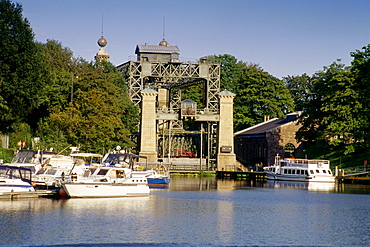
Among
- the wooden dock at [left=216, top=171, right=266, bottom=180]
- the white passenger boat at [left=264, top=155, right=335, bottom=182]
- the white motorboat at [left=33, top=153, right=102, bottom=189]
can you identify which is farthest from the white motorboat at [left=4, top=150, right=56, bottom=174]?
the white passenger boat at [left=264, top=155, right=335, bottom=182]

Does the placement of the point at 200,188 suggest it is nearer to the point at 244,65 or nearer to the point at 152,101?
the point at 152,101

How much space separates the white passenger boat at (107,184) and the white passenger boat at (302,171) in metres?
34.7

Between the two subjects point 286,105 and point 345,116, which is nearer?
point 345,116

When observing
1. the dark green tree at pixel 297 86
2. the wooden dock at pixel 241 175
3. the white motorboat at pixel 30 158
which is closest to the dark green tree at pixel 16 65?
the white motorboat at pixel 30 158

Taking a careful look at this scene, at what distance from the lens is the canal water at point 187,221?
33250 millimetres

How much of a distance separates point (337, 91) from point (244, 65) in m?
62.3

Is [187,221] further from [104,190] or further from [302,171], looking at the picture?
[302,171]

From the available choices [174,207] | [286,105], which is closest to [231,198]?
[174,207]

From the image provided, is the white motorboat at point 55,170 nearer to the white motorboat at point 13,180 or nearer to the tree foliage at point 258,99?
the white motorboat at point 13,180

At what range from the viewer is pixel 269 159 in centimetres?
9981

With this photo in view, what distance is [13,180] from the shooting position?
49406 millimetres

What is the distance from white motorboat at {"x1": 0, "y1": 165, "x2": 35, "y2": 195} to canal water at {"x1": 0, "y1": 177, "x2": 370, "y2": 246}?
1427 millimetres

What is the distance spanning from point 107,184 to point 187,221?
14005 millimetres

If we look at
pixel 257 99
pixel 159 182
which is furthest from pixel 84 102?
pixel 257 99
